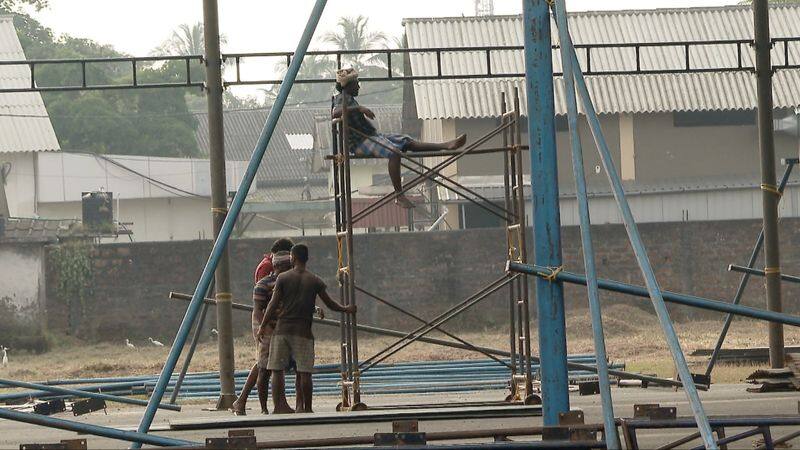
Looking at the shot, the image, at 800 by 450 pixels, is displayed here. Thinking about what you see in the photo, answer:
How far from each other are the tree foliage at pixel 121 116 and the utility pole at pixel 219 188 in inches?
1318

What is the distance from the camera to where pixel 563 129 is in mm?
33781

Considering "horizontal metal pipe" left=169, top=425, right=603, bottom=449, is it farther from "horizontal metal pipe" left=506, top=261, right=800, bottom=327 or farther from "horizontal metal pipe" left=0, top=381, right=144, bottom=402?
"horizontal metal pipe" left=0, top=381, right=144, bottom=402

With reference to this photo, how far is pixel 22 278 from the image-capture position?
30.2m

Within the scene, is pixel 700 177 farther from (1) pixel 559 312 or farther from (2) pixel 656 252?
(1) pixel 559 312

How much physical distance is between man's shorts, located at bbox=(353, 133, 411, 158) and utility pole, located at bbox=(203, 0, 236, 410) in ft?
6.90

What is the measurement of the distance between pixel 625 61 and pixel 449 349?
11.8 m

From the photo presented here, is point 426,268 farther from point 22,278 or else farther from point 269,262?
point 269,262

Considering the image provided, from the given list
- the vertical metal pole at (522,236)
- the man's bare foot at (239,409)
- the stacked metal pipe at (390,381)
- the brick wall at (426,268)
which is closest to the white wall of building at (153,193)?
the brick wall at (426,268)

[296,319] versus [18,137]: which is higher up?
[18,137]

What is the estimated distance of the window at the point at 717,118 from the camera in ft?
115

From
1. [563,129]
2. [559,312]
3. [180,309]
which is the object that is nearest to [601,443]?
[559,312]

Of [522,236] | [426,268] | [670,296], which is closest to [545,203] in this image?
[670,296]

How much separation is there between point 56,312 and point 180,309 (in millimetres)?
2557

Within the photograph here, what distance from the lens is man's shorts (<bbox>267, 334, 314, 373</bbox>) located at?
12930mm
